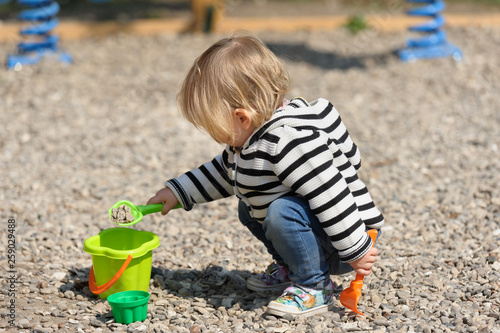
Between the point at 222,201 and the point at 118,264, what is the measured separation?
4.17 feet

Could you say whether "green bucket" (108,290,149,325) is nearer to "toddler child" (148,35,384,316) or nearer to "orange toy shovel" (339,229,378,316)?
"toddler child" (148,35,384,316)

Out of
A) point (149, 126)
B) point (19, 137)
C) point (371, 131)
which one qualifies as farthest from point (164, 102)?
point (371, 131)

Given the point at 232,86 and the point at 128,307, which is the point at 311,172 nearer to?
the point at 232,86

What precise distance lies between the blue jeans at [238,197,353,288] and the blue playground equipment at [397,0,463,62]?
4.36 metres

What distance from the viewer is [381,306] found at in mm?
2328

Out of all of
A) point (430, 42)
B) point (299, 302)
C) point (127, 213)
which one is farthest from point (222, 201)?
point (430, 42)

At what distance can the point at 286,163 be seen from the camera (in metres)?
2.08

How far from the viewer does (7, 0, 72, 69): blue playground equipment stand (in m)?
6.16

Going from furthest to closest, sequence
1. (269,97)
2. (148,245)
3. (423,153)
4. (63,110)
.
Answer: (63,110) → (423,153) → (148,245) → (269,97)

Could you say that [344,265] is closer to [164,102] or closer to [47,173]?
[47,173]

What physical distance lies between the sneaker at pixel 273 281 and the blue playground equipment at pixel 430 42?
422 centimetres

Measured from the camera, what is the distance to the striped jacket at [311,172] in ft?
6.83

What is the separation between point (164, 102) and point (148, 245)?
305 cm

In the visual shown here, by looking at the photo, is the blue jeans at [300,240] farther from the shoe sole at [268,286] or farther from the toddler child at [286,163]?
the shoe sole at [268,286]
